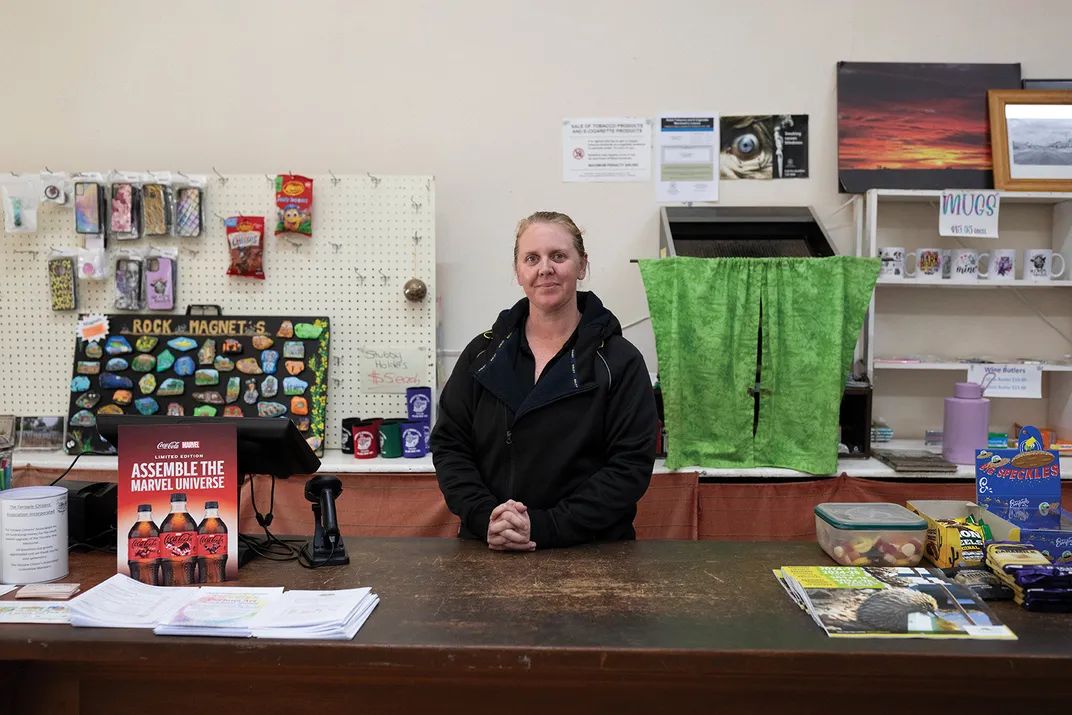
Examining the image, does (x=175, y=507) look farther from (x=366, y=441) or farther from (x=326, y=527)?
(x=366, y=441)

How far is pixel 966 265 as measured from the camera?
3.05 m

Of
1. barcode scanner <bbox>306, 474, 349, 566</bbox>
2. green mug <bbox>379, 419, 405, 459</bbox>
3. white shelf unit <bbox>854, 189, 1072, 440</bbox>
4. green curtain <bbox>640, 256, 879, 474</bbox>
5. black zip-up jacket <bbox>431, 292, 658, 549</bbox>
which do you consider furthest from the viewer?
white shelf unit <bbox>854, 189, 1072, 440</bbox>

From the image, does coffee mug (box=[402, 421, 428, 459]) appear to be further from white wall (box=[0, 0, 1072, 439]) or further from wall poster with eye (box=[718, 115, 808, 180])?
wall poster with eye (box=[718, 115, 808, 180])

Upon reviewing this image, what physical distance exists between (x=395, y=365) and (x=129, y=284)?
1.16 m

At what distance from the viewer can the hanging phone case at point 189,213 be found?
3.11 m

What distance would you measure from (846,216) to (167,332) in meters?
2.96

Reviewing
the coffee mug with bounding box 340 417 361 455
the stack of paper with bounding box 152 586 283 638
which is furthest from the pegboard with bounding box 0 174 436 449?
the stack of paper with bounding box 152 586 283 638

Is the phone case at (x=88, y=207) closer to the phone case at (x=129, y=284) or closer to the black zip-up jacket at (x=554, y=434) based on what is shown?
the phone case at (x=129, y=284)

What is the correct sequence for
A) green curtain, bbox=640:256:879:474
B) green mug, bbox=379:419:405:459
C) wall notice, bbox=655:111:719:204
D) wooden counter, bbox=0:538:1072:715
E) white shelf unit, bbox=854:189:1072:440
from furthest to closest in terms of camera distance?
1. wall notice, bbox=655:111:719:204
2. white shelf unit, bbox=854:189:1072:440
3. green mug, bbox=379:419:405:459
4. green curtain, bbox=640:256:879:474
5. wooden counter, bbox=0:538:1072:715

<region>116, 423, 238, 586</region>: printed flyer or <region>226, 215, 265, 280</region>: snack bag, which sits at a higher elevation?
<region>226, 215, 265, 280</region>: snack bag

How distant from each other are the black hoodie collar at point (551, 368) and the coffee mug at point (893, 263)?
153 cm

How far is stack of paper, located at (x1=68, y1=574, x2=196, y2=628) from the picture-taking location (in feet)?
4.36

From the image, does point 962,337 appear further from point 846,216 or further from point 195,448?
point 195,448

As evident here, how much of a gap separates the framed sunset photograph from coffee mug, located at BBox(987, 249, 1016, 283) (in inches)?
13.9
